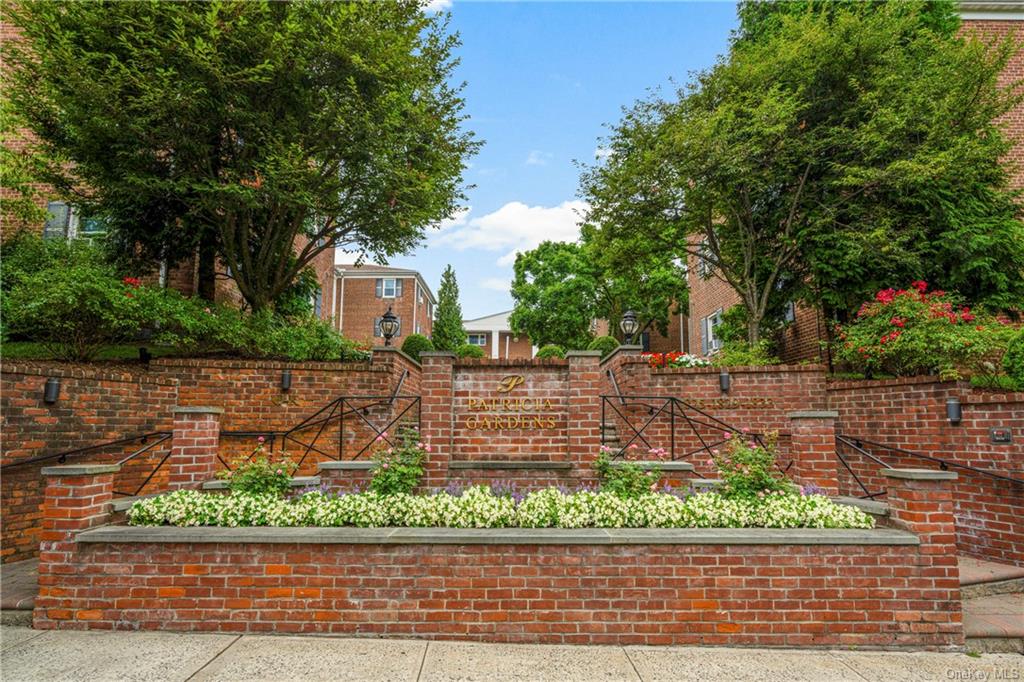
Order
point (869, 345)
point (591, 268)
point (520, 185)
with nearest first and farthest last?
point (869, 345) < point (520, 185) < point (591, 268)

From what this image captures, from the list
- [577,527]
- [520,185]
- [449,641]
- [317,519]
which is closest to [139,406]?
[317,519]

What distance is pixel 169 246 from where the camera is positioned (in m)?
10.6

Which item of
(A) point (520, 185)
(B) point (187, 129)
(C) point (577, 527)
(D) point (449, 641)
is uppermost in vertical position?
(A) point (520, 185)

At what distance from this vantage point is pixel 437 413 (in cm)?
596

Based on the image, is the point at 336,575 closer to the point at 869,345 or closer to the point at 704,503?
the point at 704,503

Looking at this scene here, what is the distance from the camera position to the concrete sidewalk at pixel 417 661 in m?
3.51

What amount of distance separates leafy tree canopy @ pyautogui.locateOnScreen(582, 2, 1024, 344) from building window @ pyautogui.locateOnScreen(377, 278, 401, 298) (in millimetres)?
24820

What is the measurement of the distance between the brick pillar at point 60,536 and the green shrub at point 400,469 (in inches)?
96.0

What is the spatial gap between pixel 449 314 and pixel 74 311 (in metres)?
25.6

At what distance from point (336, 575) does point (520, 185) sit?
37.5 ft

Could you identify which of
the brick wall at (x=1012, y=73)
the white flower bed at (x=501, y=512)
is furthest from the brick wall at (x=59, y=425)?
the brick wall at (x=1012, y=73)

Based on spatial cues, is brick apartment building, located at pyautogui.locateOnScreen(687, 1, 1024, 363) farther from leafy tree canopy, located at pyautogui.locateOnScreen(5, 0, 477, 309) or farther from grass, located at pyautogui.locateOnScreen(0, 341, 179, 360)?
grass, located at pyautogui.locateOnScreen(0, 341, 179, 360)

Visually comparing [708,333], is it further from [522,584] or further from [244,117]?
[522,584]

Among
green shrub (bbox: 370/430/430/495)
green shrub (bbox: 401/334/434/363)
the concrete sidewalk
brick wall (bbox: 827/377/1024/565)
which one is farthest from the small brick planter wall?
green shrub (bbox: 401/334/434/363)
